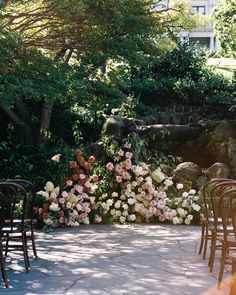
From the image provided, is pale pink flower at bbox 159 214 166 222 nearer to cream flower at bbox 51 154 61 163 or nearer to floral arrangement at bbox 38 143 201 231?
floral arrangement at bbox 38 143 201 231

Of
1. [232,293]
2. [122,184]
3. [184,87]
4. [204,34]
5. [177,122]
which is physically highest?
[204,34]

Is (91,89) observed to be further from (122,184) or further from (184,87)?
(184,87)

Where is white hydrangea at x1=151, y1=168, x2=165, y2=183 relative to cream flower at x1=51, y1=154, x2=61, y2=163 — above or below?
below

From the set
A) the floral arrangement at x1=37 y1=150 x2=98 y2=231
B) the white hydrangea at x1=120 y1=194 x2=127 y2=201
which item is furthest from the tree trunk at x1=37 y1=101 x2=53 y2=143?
the white hydrangea at x1=120 y1=194 x2=127 y2=201

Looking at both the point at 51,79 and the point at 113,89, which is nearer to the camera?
the point at 51,79

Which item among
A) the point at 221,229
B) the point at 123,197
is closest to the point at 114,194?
the point at 123,197

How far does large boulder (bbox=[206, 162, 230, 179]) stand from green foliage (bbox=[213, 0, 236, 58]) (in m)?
10.6

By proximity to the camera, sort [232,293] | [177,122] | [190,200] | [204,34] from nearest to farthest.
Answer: [232,293]
[190,200]
[177,122]
[204,34]

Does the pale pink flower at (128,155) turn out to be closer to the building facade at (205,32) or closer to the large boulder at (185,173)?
the large boulder at (185,173)


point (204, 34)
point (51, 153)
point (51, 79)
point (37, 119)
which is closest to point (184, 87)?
point (37, 119)

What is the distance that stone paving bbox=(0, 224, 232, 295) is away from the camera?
4762mm

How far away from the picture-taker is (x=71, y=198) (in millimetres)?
9500

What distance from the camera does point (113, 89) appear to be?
34.1ft

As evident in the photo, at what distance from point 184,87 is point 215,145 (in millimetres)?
3018
